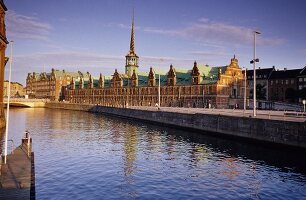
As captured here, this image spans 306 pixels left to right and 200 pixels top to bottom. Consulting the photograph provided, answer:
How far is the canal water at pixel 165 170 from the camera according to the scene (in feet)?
74.9

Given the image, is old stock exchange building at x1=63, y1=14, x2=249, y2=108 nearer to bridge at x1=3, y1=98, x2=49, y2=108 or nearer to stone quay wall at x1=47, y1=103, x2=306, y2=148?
stone quay wall at x1=47, y1=103, x2=306, y2=148

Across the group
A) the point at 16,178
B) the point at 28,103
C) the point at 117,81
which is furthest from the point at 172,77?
the point at 16,178

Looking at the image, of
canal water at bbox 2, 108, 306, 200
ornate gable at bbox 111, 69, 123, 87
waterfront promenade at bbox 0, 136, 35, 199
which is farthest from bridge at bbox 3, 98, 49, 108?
waterfront promenade at bbox 0, 136, 35, 199

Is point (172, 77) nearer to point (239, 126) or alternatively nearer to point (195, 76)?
point (195, 76)

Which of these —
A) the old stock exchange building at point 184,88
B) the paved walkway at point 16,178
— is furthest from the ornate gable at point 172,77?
the paved walkway at point 16,178

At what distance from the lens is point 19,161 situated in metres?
25.1

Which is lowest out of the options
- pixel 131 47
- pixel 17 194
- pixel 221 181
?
pixel 221 181

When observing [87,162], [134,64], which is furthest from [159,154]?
[134,64]

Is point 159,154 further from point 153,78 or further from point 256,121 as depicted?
point 153,78

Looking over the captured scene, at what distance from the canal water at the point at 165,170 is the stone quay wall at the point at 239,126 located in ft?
5.19

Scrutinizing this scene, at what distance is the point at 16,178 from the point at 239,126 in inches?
1396

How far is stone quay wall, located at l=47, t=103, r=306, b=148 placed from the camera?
38.2m

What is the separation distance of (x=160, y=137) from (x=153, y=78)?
78021 millimetres

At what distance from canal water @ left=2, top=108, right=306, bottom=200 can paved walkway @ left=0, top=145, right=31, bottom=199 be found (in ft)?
5.71
